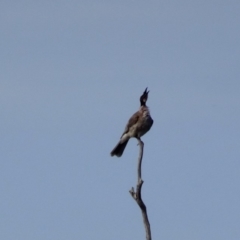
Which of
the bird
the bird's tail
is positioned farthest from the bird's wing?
the bird's tail

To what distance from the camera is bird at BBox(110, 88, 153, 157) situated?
20.4 metres

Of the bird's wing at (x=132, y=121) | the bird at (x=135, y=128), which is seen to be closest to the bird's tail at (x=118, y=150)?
the bird at (x=135, y=128)

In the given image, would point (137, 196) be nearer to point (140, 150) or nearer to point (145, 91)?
point (140, 150)

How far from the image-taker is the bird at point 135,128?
20.4 metres

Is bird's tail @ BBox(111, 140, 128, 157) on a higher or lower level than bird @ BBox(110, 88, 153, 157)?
lower

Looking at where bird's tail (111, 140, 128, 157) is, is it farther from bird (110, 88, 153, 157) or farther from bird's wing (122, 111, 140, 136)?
bird's wing (122, 111, 140, 136)

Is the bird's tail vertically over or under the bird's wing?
under

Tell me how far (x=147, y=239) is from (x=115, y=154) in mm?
4617

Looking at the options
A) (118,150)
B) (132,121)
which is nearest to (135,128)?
(132,121)

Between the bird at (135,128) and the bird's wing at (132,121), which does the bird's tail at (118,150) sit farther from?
the bird's wing at (132,121)

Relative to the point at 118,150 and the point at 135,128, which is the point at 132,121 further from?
the point at 118,150

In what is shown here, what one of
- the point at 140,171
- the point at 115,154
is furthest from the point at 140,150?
the point at 115,154

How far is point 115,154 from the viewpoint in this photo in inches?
804

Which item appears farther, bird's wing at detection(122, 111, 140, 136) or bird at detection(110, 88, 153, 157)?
bird's wing at detection(122, 111, 140, 136)
